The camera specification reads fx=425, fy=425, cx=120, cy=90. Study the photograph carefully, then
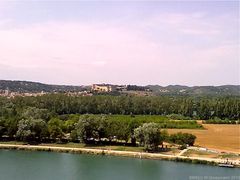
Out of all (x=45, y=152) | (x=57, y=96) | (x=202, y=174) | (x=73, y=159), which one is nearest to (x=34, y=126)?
(x=45, y=152)

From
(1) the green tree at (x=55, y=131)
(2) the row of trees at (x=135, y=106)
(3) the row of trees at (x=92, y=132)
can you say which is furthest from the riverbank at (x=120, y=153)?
(2) the row of trees at (x=135, y=106)

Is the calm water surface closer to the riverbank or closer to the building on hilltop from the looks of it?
the riverbank

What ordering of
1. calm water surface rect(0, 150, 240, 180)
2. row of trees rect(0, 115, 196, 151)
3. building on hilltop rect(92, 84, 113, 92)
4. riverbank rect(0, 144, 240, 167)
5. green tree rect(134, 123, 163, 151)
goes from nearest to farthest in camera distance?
calm water surface rect(0, 150, 240, 180), riverbank rect(0, 144, 240, 167), green tree rect(134, 123, 163, 151), row of trees rect(0, 115, 196, 151), building on hilltop rect(92, 84, 113, 92)

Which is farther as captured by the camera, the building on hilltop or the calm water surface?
the building on hilltop

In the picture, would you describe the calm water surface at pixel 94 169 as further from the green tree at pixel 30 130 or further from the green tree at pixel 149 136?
the green tree at pixel 30 130

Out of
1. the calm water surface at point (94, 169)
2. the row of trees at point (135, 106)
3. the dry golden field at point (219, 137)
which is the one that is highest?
the row of trees at point (135, 106)

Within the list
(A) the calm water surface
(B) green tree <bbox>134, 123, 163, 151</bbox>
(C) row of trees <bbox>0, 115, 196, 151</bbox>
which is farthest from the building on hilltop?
(A) the calm water surface

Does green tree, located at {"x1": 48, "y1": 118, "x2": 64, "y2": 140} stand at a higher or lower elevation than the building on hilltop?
lower
